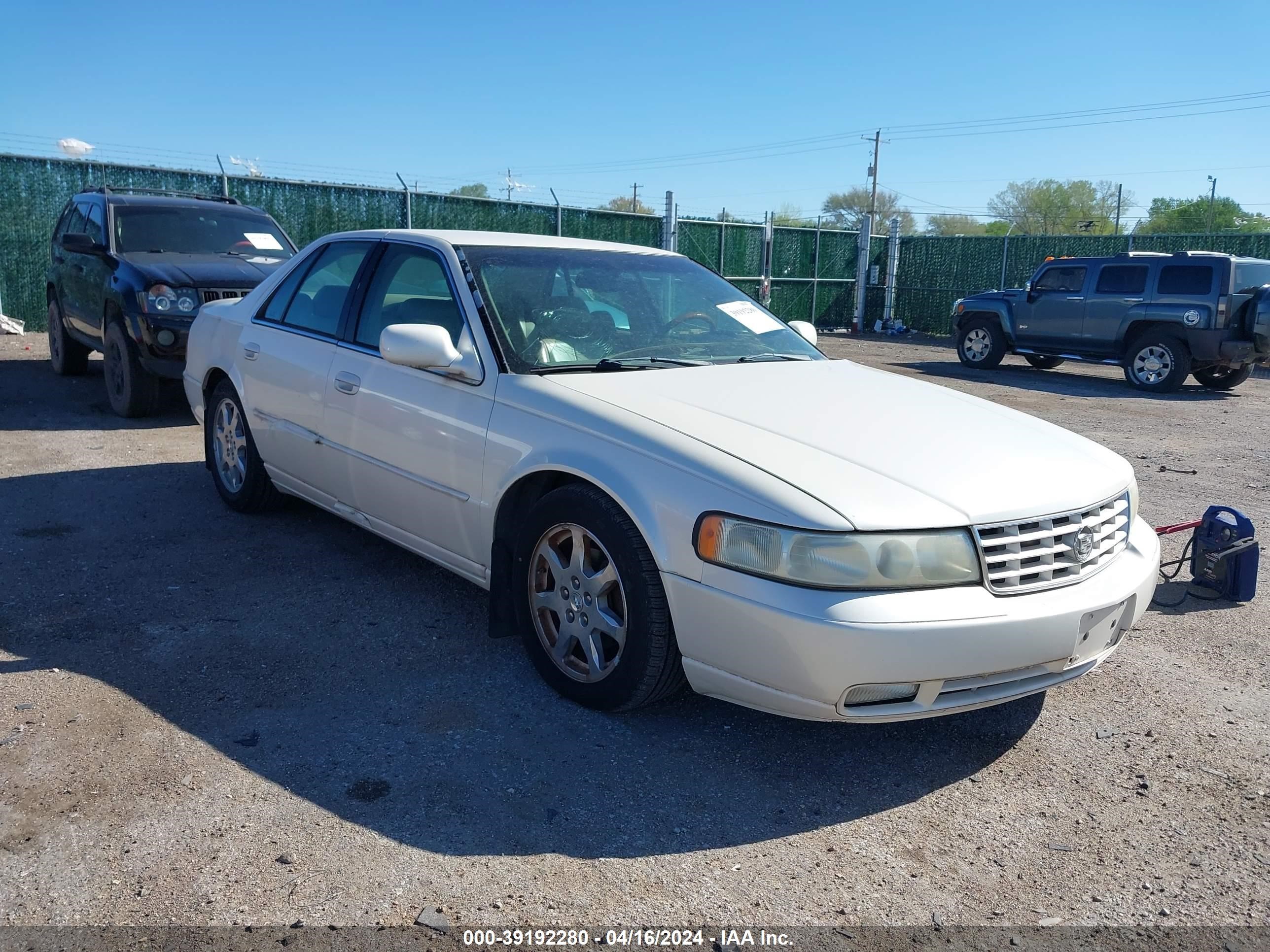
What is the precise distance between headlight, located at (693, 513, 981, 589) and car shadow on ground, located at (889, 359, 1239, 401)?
459 inches

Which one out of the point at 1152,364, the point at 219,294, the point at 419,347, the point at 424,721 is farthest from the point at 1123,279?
the point at 424,721

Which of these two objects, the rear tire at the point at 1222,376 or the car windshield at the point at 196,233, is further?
the rear tire at the point at 1222,376

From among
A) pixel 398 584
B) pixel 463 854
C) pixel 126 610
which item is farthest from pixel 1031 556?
pixel 126 610

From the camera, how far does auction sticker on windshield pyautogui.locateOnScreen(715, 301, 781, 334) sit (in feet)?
15.4

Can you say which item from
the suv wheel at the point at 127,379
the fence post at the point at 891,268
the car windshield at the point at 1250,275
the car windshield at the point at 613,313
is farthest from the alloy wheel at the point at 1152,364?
the suv wheel at the point at 127,379

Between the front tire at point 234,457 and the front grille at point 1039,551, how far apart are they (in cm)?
379

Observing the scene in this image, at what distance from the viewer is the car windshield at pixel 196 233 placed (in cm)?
903

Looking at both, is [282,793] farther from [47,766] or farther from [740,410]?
[740,410]

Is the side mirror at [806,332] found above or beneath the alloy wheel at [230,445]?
above

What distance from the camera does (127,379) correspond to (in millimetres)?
8406

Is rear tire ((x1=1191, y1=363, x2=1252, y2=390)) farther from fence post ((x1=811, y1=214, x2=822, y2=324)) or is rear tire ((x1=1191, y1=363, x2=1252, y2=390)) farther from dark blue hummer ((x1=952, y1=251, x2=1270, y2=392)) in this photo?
fence post ((x1=811, y1=214, x2=822, y2=324))

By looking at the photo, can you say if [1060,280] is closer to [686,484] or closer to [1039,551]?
[1039,551]

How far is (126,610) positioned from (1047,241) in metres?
22.4

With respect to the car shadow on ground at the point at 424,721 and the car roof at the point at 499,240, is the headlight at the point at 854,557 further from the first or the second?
the car roof at the point at 499,240
